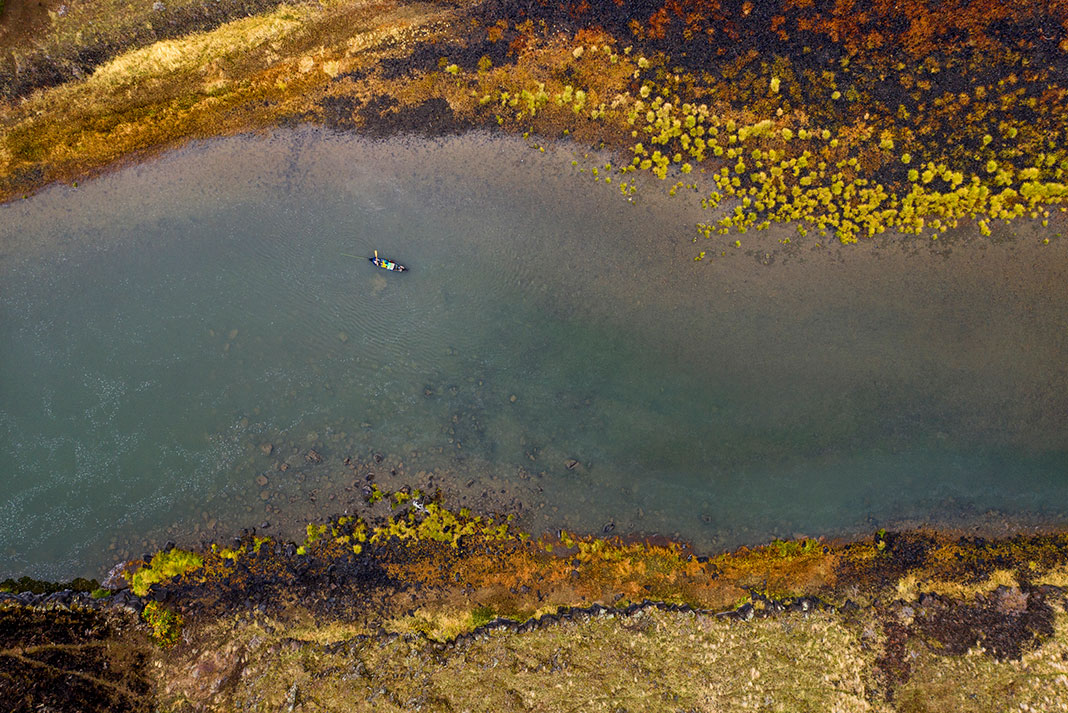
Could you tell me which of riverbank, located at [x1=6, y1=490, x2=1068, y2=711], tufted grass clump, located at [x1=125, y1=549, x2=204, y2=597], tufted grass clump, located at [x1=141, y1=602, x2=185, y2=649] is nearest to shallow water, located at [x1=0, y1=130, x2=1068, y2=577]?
tufted grass clump, located at [x1=125, y1=549, x2=204, y2=597]

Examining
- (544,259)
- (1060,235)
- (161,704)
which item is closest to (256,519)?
(161,704)

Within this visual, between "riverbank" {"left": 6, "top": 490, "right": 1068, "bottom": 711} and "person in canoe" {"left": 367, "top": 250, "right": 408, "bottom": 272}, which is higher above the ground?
"person in canoe" {"left": 367, "top": 250, "right": 408, "bottom": 272}

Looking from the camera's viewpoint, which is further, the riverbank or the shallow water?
the shallow water

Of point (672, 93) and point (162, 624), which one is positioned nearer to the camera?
point (162, 624)

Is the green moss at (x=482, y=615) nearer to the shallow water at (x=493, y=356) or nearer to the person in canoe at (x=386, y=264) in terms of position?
the shallow water at (x=493, y=356)

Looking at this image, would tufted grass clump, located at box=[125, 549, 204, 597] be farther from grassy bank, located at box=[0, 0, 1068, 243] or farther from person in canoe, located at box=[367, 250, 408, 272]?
grassy bank, located at box=[0, 0, 1068, 243]

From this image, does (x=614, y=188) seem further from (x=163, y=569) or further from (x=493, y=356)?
(x=163, y=569)

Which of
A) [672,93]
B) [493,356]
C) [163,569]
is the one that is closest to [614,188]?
[672,93]

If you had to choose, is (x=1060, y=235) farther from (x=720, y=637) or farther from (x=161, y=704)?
(x=161, y=704)

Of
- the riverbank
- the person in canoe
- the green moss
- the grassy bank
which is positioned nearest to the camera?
the riverbank
